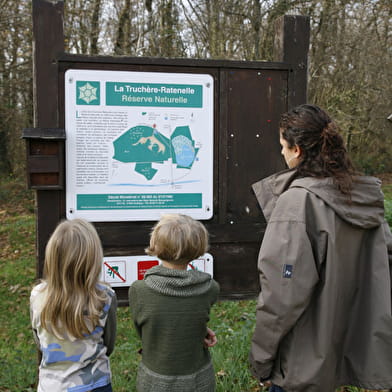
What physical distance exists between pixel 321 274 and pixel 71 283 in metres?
1.14

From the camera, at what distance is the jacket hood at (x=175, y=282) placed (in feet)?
7.35

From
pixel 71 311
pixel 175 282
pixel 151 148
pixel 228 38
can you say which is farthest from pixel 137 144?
pixel 228 38

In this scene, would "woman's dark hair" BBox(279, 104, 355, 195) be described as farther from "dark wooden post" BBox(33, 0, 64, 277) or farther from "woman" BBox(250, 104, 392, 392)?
"dark wooden post" BBox(33, 0, 64, 277)

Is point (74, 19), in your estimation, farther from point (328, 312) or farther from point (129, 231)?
point (328, 312)

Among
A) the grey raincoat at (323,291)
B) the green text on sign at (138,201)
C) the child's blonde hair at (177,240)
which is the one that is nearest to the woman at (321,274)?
the grey raincoat at (323,291)

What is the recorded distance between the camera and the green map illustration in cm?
325

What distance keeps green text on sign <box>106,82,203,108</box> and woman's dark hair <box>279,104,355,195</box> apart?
1.15 metres

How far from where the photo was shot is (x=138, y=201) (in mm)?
3283

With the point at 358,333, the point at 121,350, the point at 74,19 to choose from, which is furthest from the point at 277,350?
the point at 74,19

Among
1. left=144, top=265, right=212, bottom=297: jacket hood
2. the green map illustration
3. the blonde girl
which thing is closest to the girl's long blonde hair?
the blonde girl

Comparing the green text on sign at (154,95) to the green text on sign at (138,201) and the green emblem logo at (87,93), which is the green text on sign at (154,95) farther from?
the green text on sign at (138,201)

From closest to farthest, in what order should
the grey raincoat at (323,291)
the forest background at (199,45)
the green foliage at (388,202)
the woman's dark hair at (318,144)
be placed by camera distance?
the grey raincoat at (323,291), the woman's dark hair at (318,144), the green foliage at (388,202), the forest background at (199,45)

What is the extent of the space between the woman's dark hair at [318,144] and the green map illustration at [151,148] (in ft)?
3.72

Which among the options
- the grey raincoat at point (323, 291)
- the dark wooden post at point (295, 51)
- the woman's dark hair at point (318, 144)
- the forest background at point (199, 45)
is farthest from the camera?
the forest background at point (199, 45)
